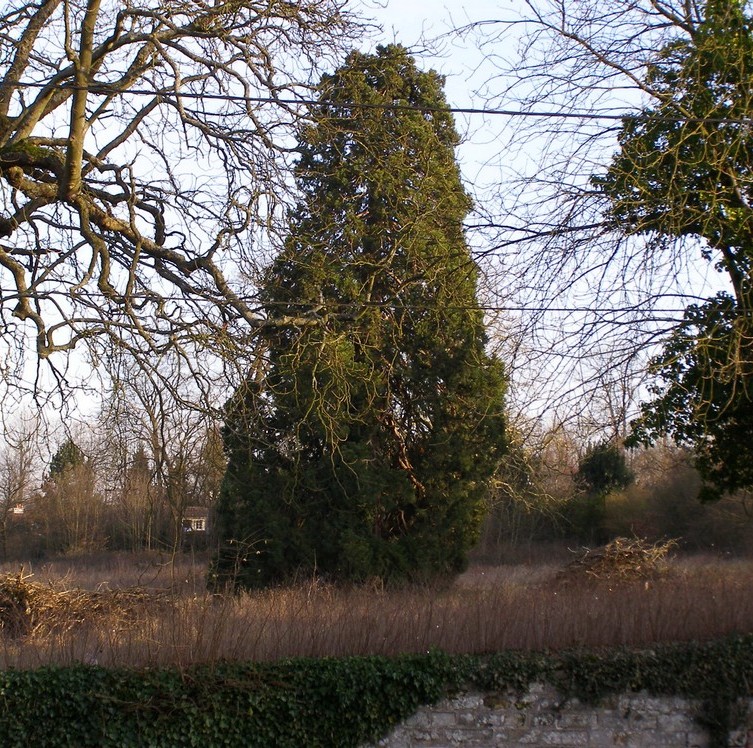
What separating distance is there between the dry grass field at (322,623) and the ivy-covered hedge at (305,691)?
0.34 meters

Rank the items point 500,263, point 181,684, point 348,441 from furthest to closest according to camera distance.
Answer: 1. point 348,441
2. point 500,263
3. point 181,684

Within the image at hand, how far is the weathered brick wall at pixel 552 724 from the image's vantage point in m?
7.76

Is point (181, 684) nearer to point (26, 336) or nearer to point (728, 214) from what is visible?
point (26, 336)

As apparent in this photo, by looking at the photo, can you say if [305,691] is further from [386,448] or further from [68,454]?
[386,448]

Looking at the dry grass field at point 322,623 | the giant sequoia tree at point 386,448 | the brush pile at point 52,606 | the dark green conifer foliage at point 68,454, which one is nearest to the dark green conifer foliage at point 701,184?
the dry grass field at point 322,623

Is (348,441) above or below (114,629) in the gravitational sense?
above

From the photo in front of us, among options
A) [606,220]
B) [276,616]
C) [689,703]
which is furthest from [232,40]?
[689,703]

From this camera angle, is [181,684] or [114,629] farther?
[114,629]

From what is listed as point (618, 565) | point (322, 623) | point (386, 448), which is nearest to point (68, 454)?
point (322, 623)

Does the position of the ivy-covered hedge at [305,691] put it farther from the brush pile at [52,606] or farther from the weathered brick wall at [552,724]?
the brush pile at [52,606]

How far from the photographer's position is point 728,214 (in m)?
8.56

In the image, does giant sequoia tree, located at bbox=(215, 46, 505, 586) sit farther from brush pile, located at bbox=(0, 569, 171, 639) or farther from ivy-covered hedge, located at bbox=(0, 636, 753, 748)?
ivy-covered hedge, located at bbox=(0, 636, 753, 748)

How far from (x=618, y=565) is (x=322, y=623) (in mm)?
8523

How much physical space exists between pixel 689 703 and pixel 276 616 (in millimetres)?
3998
